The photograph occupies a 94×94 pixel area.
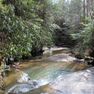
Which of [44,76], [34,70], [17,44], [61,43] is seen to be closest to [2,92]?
[17,44]

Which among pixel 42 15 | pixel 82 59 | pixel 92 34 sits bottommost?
pixel 82 59

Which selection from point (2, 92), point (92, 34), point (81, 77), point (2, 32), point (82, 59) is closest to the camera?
point (2, 32)

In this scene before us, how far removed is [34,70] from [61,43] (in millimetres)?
17650

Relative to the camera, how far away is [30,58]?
2012 cm

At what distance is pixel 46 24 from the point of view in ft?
67.3

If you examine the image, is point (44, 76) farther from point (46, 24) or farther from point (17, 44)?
point (46, 24)

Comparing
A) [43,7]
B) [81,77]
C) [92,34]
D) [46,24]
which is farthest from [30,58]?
[81,77]

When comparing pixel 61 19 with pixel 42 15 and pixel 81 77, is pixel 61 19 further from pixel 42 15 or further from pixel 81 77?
pixel 81 77

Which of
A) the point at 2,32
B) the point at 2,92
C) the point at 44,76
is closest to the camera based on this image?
the point at 2,32

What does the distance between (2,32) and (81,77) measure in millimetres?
6111

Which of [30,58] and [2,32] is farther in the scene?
[30,58]

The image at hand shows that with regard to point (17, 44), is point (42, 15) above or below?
above

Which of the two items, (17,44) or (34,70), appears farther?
(34,70)

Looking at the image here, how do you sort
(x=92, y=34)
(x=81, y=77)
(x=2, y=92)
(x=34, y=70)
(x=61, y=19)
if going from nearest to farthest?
(x=2, y=92), (x=81, y=77), (x=34, y=70), (x=92, y=34), (x=61, y=19)
